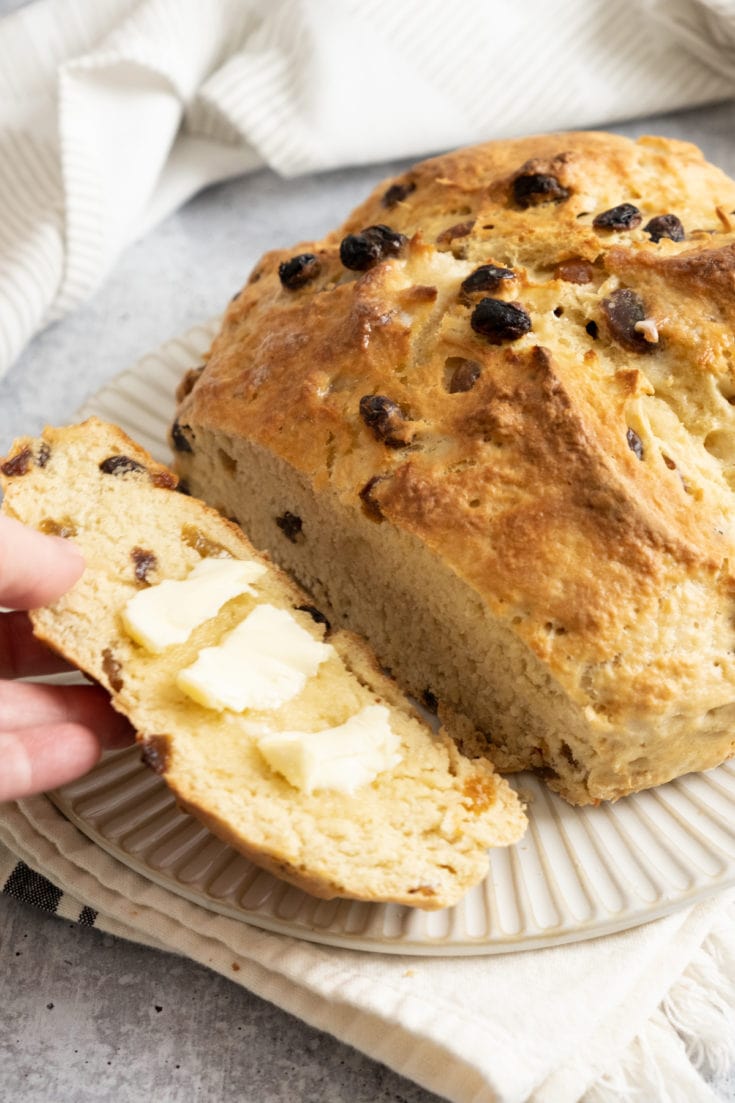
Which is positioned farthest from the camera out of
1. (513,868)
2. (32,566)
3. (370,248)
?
(370,248)

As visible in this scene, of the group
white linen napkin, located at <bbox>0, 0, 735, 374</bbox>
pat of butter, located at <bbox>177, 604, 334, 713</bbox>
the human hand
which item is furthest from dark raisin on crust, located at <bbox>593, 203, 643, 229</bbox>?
white linen napkin, located at <bbox>0, 0, 735, 374</bbox>

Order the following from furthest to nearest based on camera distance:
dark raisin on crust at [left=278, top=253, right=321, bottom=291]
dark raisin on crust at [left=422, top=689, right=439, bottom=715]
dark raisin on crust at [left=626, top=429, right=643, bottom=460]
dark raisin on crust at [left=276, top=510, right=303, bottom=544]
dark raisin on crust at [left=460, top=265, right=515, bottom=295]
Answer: dark raisin on crust at [left=278, top=253, right=321, bottom=291], dark raisin on crust at [left=276, top=510, right=303, bottom=544], dark raisin on crust at [left=422, top=689, right=439, bottom=715], dark raisin on crust at [left=460, top=265, right=515, bottom=295], dark raisin on crust at [left=626, top=429, right=643, bottom=460]

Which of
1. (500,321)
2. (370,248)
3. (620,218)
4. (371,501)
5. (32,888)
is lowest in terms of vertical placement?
(32,888)

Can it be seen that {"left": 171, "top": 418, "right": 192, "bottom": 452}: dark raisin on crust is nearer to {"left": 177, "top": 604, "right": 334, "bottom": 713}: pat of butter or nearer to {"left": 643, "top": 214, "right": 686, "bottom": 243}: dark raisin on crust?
{"left": 177, "top": 604, "right": 334, "bottom": 713}: pat of butter

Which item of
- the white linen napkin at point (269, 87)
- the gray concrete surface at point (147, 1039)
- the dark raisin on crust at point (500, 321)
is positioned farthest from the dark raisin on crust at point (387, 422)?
the white linen napkin at point (269, 87)

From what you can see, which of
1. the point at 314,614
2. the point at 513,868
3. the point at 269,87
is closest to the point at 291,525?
the point at 314,614

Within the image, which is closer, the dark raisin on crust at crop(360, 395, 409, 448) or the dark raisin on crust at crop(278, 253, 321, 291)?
the dark raisin on crust at crop(360, 395, 409, 448)

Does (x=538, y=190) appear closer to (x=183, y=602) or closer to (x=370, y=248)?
(x=370, y=248)

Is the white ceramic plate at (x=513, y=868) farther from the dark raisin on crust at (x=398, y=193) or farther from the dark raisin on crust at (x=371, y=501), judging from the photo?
the dark raisin on crust at (x=398, y=193)
